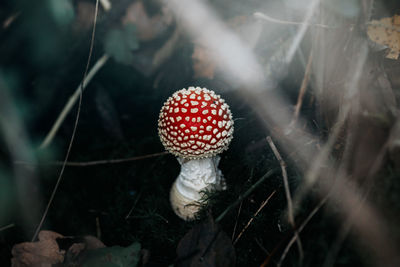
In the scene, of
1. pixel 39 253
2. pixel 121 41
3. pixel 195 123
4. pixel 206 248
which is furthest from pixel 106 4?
pixel 206 248

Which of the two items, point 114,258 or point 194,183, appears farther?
point 194,183

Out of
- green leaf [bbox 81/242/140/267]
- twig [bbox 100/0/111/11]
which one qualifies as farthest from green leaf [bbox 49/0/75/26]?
green leaf [bbox 81/242/140/267]

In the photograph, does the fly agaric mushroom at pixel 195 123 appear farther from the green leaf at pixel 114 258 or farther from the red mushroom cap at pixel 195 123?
the green leaf at pixel 114 258

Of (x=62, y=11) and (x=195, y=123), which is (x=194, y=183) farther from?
(x=62, y=11)

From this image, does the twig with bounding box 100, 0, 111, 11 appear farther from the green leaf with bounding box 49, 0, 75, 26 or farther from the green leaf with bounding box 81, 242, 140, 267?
the green leaf with bounding box 81, 242, 140, 267

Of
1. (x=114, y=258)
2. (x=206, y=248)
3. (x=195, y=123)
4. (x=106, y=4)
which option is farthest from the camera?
(x=106, y=4)
